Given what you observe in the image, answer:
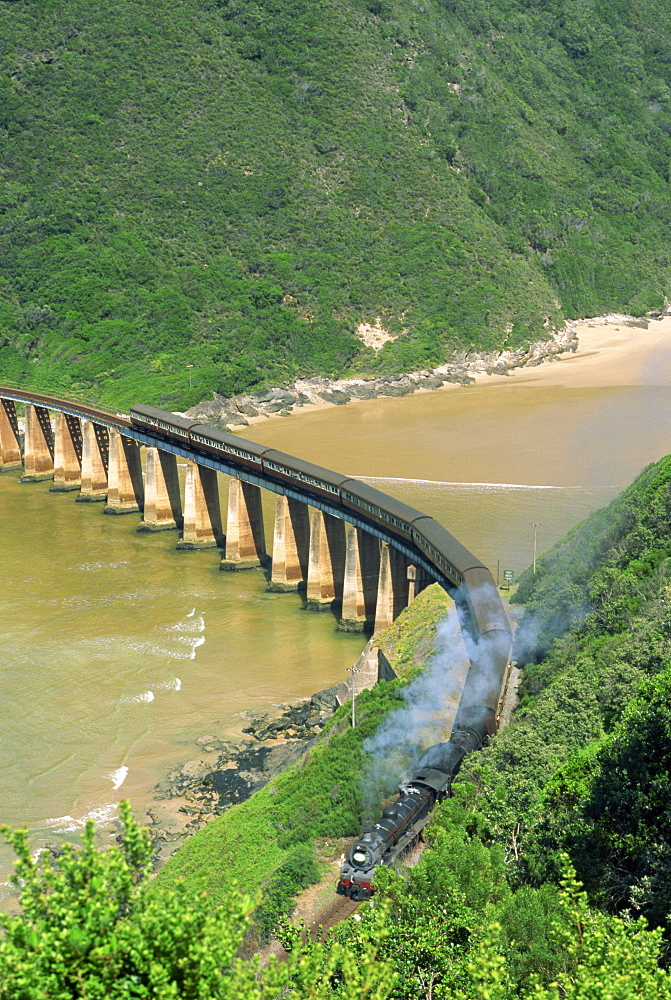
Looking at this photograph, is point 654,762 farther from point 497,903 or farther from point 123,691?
point 123,691

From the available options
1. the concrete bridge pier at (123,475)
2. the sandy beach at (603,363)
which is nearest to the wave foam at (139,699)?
the concrete bridge pier at (123,475)

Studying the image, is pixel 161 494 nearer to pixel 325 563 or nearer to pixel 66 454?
pixel 66 454

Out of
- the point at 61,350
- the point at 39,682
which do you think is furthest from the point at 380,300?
the point at 39,682

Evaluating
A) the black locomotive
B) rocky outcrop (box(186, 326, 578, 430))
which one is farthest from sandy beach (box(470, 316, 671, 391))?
the black locomotive

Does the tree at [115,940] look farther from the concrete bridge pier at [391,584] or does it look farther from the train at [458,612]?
the concrete bridge pier at [391,584]

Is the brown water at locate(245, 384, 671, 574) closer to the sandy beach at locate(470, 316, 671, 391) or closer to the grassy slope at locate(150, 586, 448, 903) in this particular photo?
the sandy beach at locate(470, 316, 671, 391)

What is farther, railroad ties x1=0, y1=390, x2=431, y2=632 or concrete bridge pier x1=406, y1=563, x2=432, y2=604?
railroad ties x1=0, y1=390, x2=431, y2=632
